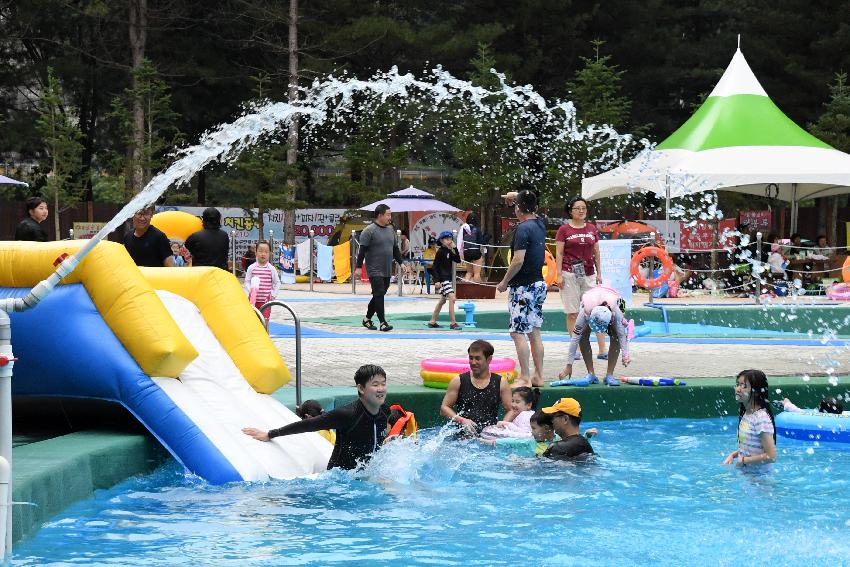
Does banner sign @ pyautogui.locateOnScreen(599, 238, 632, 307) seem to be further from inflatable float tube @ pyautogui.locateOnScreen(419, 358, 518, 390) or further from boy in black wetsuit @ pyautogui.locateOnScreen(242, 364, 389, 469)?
boy in black wetsuit @ pyautogui.locateOnScreen(242, 364, 389, 469)

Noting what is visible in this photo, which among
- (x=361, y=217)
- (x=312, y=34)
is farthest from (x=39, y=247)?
(x=312, y=34)

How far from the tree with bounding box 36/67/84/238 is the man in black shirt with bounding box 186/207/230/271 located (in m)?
22.5

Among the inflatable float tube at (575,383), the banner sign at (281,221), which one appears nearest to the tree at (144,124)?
the banner sign at (281,221)

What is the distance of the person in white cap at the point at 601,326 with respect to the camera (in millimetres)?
9883

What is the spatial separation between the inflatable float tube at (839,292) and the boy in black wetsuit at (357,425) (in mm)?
15528

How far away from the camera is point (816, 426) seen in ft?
28.6

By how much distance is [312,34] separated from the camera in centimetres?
3512

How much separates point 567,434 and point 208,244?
4.30 m

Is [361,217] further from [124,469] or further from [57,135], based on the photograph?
[124,469]

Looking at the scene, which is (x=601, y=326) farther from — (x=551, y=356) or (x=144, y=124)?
(x=144, y=124)

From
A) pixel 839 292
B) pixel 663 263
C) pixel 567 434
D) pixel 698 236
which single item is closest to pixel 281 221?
pixel 698 236

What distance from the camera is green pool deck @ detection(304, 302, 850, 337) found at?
18.0m

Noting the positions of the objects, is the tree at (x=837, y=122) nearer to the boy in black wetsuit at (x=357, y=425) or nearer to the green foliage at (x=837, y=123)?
the green foliage at (x=837, y=123)

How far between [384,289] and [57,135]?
20.5m
